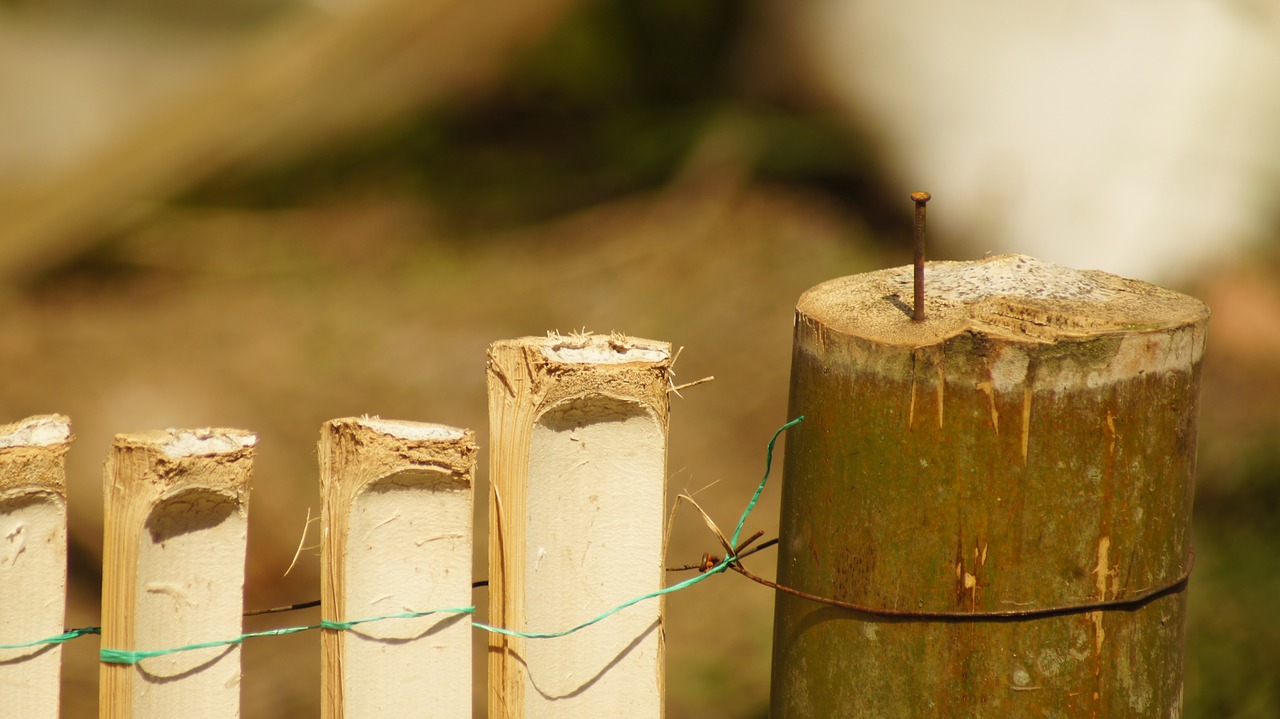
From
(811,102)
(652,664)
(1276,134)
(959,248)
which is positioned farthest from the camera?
(811,102)

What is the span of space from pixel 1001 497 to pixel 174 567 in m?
0.88

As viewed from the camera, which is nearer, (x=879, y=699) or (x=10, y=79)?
(x=879, y=699)

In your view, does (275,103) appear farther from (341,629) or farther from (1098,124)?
(341,629)

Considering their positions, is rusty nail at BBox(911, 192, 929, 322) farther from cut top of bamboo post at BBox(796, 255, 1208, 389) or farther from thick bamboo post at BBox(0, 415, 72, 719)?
thick bamboo post at BBox(0, 415, 72, 719)

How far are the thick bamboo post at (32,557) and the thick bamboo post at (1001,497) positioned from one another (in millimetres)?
820

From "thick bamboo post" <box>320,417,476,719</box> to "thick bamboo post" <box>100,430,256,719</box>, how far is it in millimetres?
103

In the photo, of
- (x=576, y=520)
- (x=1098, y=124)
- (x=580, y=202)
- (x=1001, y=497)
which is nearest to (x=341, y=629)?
(x=576, y=520)

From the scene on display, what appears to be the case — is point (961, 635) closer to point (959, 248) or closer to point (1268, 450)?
point (1268, 450)

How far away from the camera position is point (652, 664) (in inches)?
57.2

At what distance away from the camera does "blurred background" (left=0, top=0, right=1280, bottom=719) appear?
3908mm

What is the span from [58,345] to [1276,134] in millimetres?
4712

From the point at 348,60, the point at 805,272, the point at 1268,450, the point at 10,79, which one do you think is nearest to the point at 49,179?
the point at 10,79

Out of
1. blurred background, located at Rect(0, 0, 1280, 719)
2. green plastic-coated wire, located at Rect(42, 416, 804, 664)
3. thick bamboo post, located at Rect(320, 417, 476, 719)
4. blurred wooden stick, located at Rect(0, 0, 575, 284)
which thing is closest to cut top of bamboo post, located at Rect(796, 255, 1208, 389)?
green plastic-coated wire, located at Rect(42, 416, 804, 664)

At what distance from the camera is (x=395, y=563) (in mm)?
1353
